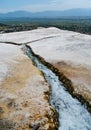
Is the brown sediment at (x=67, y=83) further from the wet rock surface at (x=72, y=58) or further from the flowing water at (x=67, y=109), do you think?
the flowing water at (x=67, y=109)

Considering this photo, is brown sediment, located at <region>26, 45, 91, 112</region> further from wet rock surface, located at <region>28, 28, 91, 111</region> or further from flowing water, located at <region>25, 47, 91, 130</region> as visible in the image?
flowing water, located at <region>25, 47, 91, 130</region>

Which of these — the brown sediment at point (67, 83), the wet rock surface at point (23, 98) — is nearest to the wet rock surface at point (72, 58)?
the brown sediment at point (67, 83)

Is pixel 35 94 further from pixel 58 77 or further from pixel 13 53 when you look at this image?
pixel 13 53

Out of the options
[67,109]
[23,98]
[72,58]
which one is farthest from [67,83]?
[72,58]

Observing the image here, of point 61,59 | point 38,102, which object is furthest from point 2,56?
point 38,102

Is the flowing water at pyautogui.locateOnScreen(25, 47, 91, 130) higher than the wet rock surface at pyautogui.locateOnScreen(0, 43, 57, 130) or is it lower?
lower

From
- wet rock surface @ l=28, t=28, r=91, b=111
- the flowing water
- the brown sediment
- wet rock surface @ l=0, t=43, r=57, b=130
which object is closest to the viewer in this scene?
wet rock surface @ l=0, t=43, r=57, b=130

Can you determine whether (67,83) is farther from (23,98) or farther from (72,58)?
(72,58)

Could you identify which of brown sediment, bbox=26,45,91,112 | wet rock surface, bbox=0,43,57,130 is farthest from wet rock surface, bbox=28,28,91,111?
wet rock surface, bbox=0,43,57,130
